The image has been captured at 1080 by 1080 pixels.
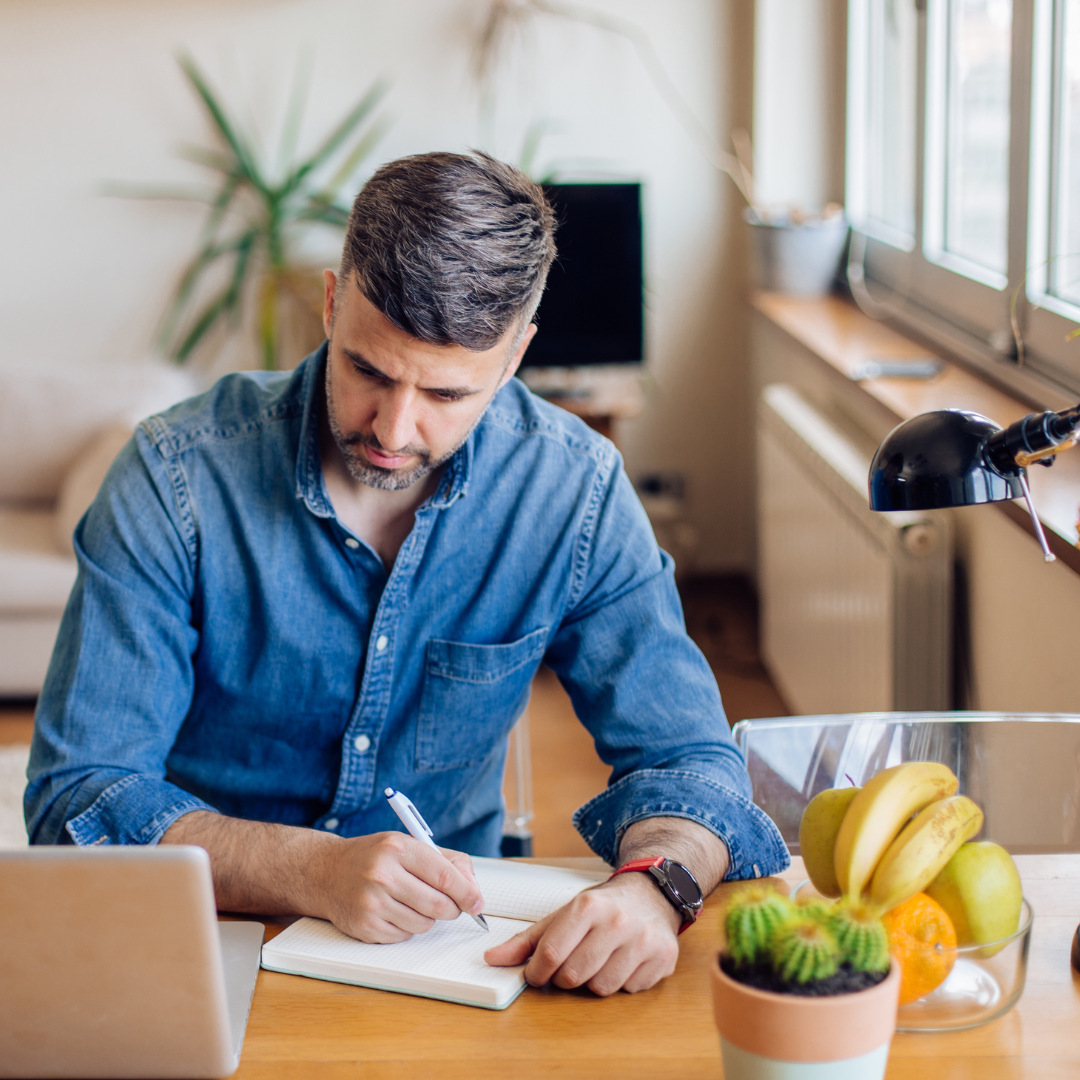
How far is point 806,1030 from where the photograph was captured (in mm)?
665

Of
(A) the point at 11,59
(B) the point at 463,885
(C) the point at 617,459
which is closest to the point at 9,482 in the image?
(A) the point at 11,59

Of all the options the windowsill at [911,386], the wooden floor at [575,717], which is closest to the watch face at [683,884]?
the windowsill at [911,386]

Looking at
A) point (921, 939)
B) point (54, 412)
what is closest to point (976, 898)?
point (921, 939)

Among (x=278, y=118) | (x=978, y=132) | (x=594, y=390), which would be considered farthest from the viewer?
(x=278, y=118)

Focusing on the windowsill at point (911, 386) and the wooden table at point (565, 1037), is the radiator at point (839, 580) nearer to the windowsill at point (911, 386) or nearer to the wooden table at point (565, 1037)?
the windowsill at point (911, 386)

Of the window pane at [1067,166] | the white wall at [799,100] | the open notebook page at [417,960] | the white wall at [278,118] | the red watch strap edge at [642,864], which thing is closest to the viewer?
the open notebook page at [417,960]

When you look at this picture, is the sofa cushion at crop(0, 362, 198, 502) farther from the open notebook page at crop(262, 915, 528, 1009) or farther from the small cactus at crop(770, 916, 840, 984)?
the small cactus at crop(770, 916, 840, 984)

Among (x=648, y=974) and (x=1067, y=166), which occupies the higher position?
(x=1067, y=166)

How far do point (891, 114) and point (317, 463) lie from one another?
2.43 meters

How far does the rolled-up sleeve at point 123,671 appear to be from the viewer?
3.60 feet

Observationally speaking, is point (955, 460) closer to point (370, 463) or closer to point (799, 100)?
point (370, 463)

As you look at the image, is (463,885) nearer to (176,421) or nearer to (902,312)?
(176,421)

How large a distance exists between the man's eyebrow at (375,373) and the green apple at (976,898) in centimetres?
61

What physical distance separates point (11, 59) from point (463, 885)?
3523mm
